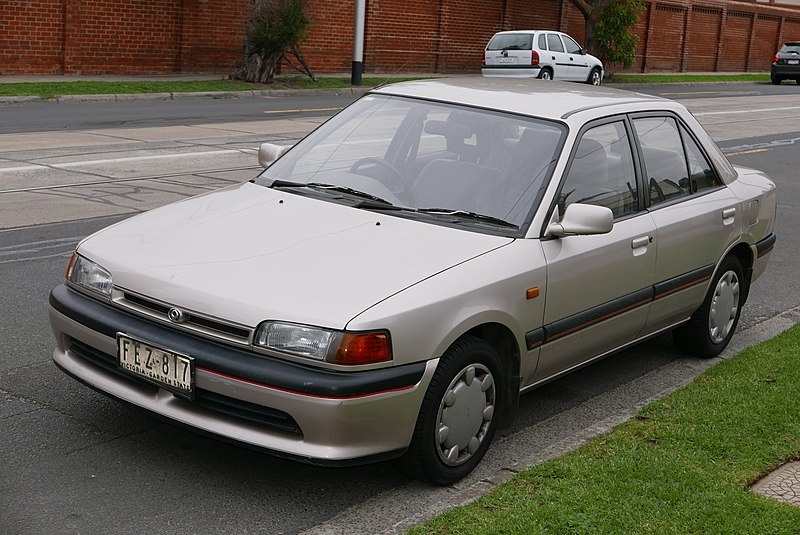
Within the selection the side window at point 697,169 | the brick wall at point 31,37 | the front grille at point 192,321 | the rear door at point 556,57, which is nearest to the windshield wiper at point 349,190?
the front grille at point 192,321

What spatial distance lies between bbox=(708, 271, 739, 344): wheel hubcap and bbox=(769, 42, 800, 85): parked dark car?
41.3m

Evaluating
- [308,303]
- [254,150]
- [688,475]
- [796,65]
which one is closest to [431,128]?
[308,303]

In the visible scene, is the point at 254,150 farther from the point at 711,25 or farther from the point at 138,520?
the point at 711,25

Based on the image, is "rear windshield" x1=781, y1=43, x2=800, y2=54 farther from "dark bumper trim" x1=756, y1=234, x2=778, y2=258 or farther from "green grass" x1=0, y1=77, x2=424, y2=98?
"dark bumper trim" x1=756, y1=234, x2=778, y2=258

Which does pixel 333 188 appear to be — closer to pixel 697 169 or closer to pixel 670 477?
pixel 670 477

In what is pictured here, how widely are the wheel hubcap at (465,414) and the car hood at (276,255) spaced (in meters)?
0.48

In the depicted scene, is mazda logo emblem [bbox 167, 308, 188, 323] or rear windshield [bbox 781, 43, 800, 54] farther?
rear windshield [bbox 781, 43, 800, 54]

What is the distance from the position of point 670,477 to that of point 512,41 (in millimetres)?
27207

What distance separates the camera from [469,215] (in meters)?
4.82

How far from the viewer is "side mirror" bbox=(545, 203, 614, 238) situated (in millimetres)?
4680

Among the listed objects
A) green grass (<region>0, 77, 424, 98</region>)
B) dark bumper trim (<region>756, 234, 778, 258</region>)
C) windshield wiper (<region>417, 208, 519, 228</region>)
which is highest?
windshield wiper (<region>417, 208, 519, 228</region>)

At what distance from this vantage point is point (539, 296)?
15.3ft

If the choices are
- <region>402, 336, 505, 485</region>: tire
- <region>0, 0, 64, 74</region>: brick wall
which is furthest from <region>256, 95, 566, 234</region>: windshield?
<region>0, 0, 64, 74</region>: brick wall

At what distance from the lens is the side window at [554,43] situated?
30.8 m
